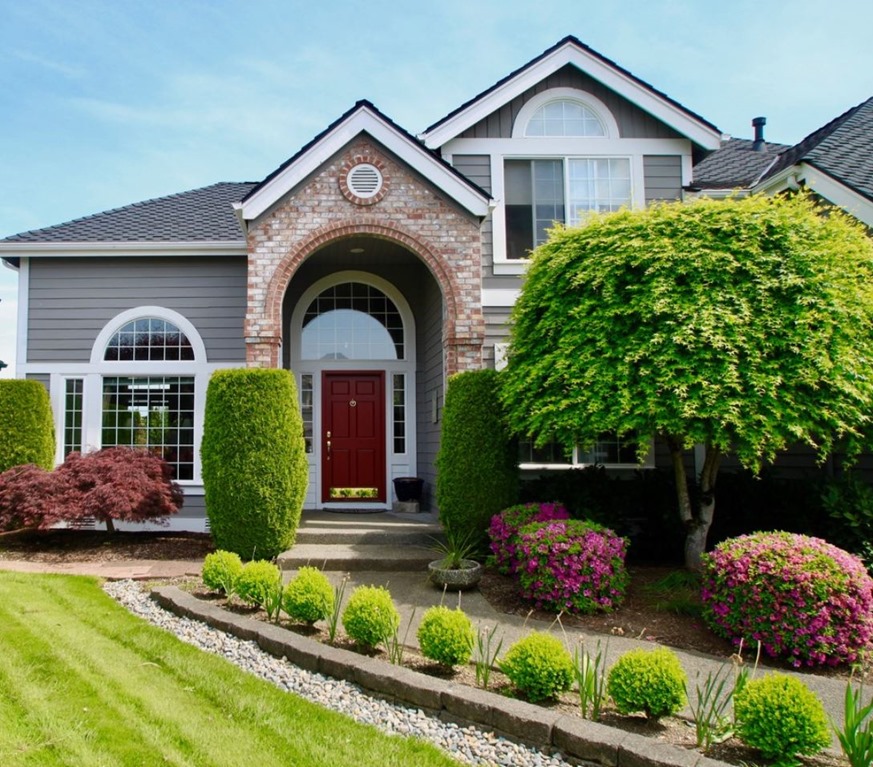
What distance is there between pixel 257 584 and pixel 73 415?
6531mm

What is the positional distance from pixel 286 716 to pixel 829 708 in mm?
3364

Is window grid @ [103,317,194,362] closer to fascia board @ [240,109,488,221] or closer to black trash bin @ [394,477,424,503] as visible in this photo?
fascia board @ [240,109,488,221]

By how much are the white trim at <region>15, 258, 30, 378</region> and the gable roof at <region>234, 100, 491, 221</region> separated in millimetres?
4486

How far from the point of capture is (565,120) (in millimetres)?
10438

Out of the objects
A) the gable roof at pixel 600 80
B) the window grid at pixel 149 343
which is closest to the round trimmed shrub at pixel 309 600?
the window grid at pixel 149 343

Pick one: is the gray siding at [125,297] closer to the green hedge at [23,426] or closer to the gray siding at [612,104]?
the green hedge at [23,426]

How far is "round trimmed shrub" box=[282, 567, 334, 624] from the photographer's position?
5.17m

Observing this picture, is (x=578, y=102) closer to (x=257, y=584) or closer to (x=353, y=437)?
(x=353, y=437)

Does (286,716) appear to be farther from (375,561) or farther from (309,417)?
(309,417)

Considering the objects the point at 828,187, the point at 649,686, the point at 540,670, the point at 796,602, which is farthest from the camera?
the point at 828,187

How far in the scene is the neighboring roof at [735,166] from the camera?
36.2 ft

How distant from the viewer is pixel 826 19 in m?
6.90

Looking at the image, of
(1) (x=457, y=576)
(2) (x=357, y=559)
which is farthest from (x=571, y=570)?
(2) (x=357, y=559)

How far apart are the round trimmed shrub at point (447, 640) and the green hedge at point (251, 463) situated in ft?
11.2
